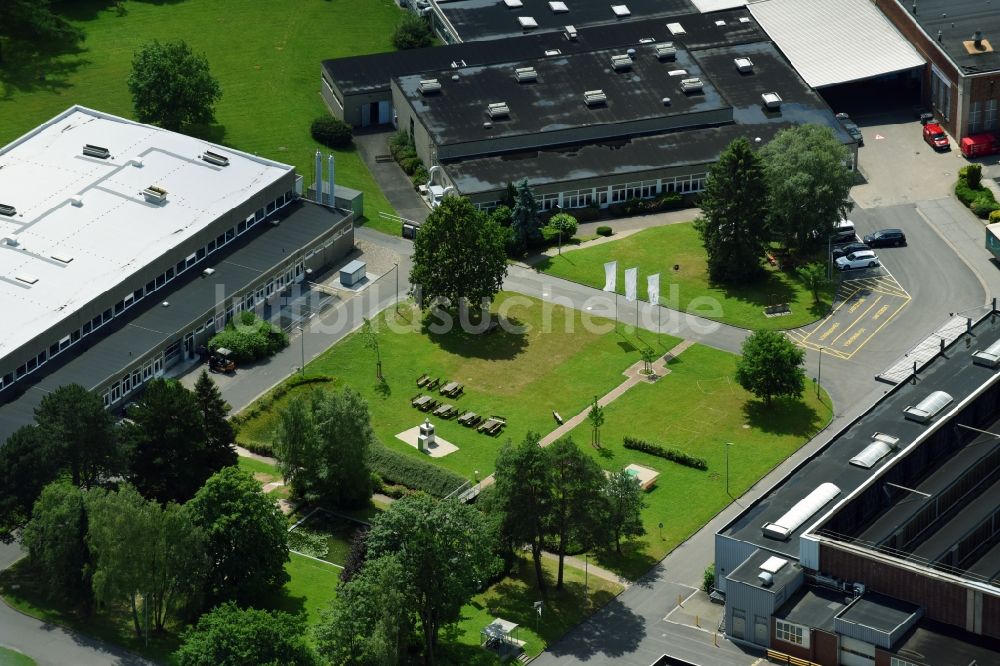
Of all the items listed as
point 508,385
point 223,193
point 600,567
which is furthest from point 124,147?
point 600,567

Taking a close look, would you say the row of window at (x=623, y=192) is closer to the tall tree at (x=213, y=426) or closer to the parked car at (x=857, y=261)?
the parked car at (x=857, y=261)

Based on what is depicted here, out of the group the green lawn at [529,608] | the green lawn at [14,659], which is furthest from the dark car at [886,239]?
the green lawn at [14,659]

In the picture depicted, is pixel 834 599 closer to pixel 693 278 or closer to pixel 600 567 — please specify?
pixel 600 567

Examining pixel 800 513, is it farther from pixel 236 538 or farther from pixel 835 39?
pixel 835 39

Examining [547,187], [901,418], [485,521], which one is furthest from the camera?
[547,187]

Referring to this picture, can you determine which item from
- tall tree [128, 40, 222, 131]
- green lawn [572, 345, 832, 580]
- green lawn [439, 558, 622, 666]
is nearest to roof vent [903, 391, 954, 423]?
green lawn [572, 345, 832, 580]

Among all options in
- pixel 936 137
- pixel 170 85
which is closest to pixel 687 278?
pixel 936 137
